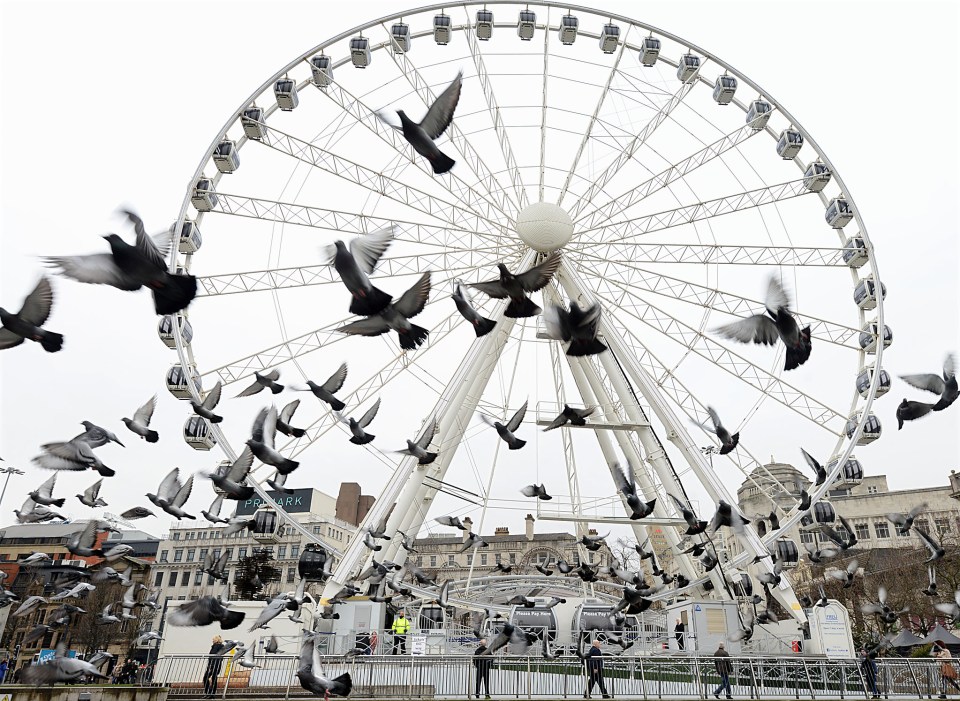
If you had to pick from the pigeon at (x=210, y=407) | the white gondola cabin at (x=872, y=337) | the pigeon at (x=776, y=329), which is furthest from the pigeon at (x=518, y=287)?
the white gondola cabin at (x=872, y=337)

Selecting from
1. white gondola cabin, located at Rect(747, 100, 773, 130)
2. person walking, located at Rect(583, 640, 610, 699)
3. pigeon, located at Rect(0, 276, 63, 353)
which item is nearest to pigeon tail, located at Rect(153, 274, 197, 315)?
pigeon, located at Rect(0, 276, 63, 353)

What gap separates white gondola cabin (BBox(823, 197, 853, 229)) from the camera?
74.9 ft

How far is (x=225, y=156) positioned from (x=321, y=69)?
4.20 meters

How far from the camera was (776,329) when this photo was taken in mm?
11266

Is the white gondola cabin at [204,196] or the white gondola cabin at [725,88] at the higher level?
the white gondola cabin at [725,88]

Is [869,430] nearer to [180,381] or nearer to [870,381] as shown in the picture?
[870,381]

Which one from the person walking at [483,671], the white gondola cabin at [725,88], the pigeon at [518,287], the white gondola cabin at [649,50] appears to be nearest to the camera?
the pigeon at [518,287]

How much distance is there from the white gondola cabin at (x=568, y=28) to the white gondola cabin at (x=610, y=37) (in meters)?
0.99

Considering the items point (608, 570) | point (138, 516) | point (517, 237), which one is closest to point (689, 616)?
point (608, 570)

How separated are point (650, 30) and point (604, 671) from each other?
20.6 metres

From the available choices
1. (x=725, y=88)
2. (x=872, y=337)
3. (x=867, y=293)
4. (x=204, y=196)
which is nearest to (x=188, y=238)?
(x=204, y=196)

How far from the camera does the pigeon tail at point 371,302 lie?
8974mm

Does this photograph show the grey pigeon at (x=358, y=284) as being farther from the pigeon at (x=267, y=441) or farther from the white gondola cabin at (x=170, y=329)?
the white gondola cabin at (x=170, y=329)

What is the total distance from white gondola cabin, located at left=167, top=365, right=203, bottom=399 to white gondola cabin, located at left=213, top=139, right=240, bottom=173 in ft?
21.3
